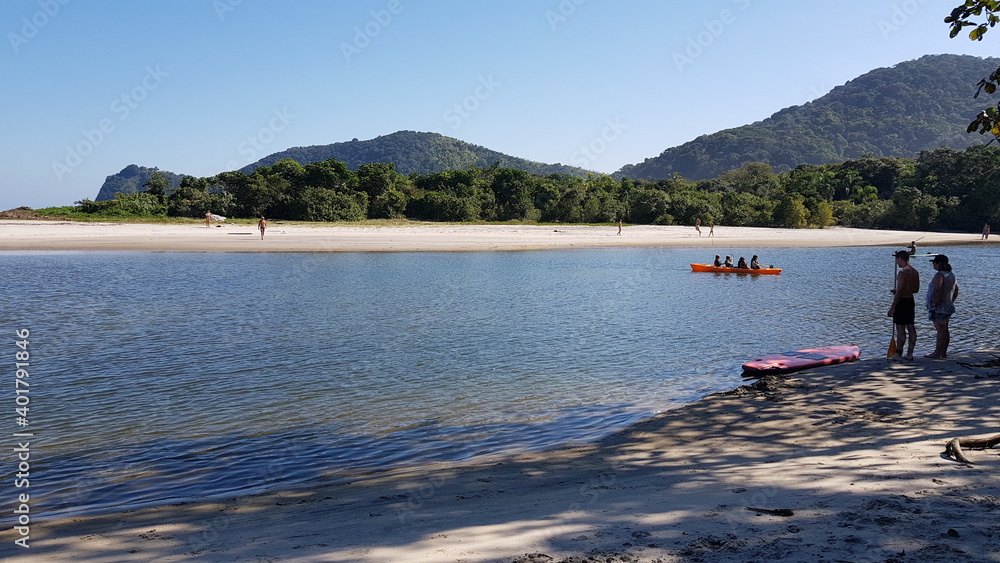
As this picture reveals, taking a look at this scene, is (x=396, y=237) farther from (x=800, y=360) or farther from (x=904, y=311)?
(x=904, y=311)

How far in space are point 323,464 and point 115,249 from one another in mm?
40415

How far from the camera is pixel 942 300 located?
11.3 meters

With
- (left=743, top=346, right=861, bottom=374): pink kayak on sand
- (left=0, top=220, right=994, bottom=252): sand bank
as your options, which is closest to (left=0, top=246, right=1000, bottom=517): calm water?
(left=743, top=346, right=861, bottom=374): pink kayak on sand

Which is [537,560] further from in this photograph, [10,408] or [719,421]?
[10,408]

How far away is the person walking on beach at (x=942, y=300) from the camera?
1120 cm

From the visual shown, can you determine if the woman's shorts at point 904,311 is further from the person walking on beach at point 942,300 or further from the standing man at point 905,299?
the person walking on beach at point 942,300

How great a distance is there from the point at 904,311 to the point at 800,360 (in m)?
1.84

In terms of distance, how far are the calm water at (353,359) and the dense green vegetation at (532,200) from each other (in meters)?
32.6

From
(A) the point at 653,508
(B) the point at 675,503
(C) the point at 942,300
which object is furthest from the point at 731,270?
(A) the point at 653,508

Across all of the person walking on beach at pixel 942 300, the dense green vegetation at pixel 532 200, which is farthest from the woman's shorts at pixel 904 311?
the dense green vegetation at pixel 532 200

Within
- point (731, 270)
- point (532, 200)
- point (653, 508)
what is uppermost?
point (532, 200)

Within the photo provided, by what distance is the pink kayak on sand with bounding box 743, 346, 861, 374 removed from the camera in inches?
453

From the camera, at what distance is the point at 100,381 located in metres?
11.1

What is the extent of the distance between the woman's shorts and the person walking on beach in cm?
30
